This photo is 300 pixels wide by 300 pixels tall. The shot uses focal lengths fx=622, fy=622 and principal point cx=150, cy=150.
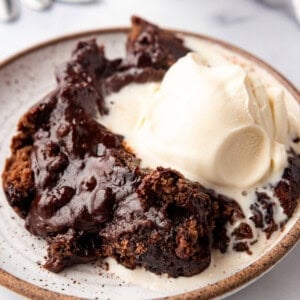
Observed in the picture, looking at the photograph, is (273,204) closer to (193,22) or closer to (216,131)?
(216,131)

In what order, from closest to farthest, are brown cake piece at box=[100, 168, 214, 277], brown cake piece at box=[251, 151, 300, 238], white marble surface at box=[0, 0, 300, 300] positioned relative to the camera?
brown cake piece at box=[100, 168, 214, 277], brown cake piece at box=[251, 151, 300, 238], white marble surface at box=[0, 0, 300, 300]

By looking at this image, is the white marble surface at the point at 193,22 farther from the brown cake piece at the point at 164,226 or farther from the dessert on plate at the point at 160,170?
the brown cake piece at the point at 164,226

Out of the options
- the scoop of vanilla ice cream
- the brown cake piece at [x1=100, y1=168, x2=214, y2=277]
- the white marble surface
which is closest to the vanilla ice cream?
the scoop of vanilla ice cream

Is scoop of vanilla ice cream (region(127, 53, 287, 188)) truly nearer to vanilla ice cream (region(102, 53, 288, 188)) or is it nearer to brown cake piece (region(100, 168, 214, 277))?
vanilla ice cream (region(102, 53, 288, 188))

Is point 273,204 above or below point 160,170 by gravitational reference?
below

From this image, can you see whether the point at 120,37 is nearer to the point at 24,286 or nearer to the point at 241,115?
the point at 241,115

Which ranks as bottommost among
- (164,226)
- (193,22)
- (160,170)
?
(193,22)

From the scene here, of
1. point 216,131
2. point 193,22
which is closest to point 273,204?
point 216,131

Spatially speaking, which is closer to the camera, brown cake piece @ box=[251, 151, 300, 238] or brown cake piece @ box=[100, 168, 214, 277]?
brown cake piece @ box=[100, 168, 214, 277]
